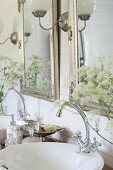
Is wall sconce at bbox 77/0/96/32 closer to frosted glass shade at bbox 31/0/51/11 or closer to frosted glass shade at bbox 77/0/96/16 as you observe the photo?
frosted glass shade at bbox 77/0/96/16

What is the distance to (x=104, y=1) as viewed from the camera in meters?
1.28

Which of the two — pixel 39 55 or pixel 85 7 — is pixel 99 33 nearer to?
pixel 85 7

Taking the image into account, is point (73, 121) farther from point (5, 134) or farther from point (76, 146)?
point (5, 134)

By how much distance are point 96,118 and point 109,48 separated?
345mm

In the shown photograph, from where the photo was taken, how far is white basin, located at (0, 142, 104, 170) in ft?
4.07

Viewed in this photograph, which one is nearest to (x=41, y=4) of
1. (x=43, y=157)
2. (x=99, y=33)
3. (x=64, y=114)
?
(x=99, y=33)

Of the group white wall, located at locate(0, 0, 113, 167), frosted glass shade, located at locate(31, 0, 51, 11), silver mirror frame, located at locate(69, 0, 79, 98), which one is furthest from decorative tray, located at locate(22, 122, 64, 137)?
frosted glass shade, located at locate(31, 0, 51, 11)

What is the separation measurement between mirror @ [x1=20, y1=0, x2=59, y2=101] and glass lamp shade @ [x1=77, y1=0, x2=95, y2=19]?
0.83 ft

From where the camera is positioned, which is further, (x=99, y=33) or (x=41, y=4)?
(x=41, y=4)

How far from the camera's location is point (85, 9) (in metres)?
1.41

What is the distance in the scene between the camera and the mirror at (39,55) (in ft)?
5.54

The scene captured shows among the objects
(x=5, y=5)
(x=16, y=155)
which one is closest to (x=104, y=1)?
(x=16, y=155)

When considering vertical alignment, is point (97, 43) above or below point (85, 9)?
below

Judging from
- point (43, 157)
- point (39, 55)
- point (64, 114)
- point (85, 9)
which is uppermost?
point (85, 9)
